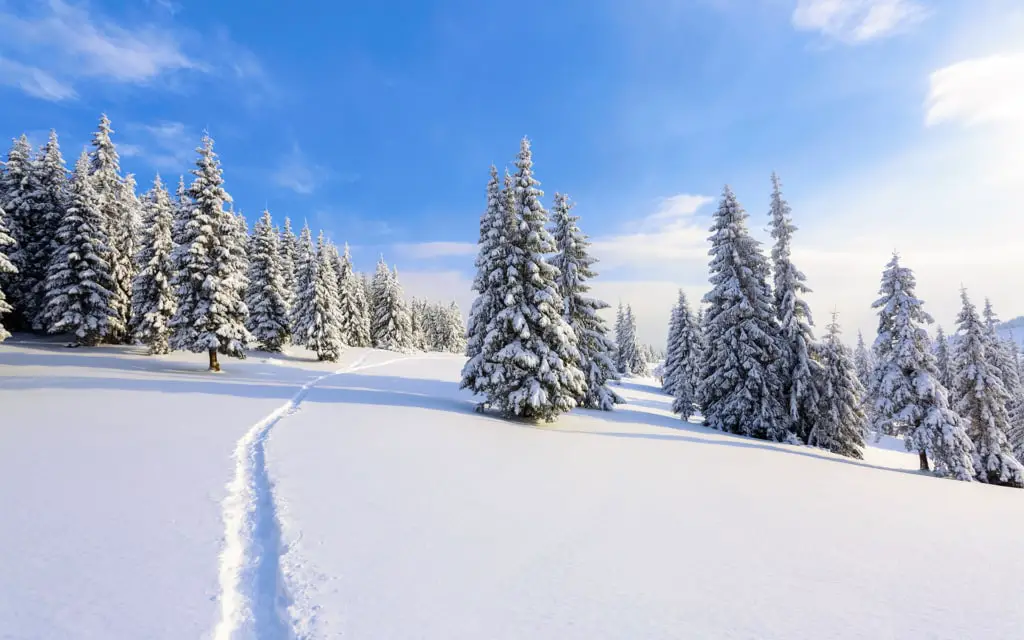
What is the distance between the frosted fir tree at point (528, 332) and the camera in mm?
19859

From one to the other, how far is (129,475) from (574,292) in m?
22.3

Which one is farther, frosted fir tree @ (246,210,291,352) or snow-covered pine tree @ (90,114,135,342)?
frosted fir tree @ (246,210,291,352)

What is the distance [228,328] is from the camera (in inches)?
1068

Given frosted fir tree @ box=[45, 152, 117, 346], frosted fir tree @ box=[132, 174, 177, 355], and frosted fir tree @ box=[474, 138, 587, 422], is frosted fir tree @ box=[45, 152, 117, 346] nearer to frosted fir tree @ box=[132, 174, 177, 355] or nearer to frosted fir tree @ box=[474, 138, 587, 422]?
frosted fir tree @ box=[132, 174, 177, 355]

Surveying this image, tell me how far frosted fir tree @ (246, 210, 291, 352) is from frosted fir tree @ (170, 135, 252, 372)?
14798 mm

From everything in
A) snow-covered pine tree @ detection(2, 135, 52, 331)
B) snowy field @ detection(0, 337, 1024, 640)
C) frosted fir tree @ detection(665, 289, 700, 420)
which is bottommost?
snowy field @ detection(0, 337, 1024, 640)

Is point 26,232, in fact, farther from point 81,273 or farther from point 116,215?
point 81,273

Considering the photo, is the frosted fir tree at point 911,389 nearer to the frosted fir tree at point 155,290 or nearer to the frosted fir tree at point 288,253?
the frosted fir tree at point 155,290

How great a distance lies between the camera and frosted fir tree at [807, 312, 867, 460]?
81.2ft

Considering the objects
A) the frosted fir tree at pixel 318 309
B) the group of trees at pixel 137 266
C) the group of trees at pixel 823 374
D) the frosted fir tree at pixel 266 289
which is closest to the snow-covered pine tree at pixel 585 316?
the group of trees at pixel 823 374

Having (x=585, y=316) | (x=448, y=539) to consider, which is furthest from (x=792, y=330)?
(x=448, y=539)

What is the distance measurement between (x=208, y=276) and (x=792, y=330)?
33.1 m

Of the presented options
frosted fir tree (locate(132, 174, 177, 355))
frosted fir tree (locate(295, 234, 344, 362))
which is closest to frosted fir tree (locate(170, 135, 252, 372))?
frosted fir tree (locate(132, 174, 177, 355))

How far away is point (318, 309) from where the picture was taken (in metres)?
43.7
